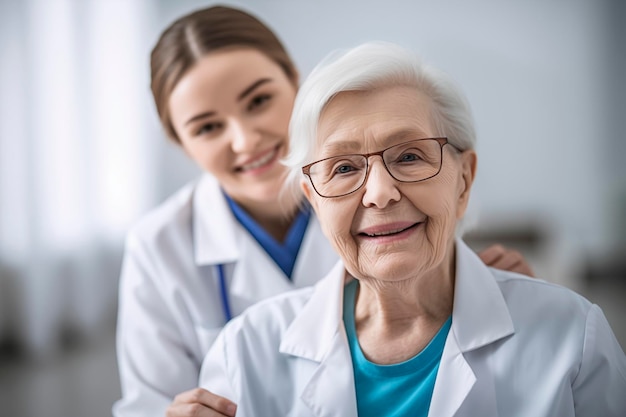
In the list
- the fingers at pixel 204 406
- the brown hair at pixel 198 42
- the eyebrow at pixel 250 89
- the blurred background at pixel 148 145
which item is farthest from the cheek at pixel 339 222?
the blurred background at pixel 148 145

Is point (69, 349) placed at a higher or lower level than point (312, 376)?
lower

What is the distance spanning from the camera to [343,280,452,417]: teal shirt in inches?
42.8

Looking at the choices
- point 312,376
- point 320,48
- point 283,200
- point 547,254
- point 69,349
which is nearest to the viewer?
point 312,376

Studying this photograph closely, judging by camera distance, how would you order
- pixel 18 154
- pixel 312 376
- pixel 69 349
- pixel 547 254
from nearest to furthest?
pixel 312 376 → pixel 18 154 → pixel 69 349 → pixel 547 254

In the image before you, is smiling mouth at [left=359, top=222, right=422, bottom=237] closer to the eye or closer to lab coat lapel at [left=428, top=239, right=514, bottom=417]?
lab coat lapel at [left=428, top=239, right=514, bottom=417]

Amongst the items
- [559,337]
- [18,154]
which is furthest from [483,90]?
[559,337]

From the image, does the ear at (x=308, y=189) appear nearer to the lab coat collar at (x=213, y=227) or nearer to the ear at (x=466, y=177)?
the ear at (x=466, y=177)

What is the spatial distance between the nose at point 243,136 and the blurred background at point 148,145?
1345 millimetres

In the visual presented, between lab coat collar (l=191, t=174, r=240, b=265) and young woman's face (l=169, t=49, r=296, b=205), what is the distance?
0.28ft

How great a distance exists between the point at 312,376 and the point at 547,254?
13.0 feet

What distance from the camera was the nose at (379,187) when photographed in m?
1.02

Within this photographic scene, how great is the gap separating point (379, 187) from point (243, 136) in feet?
1.75

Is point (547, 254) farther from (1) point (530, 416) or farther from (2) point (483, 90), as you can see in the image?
(1) point (530, 416)

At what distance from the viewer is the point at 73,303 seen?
13.3 ft
